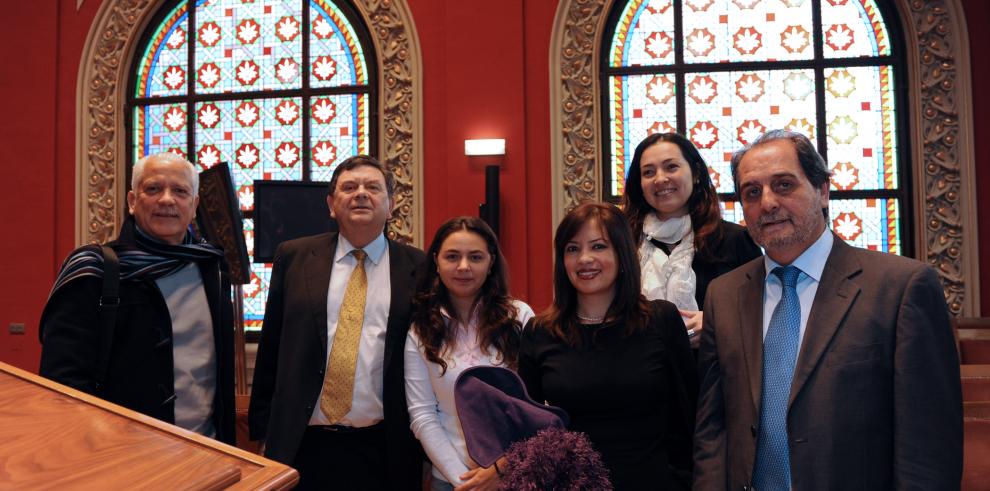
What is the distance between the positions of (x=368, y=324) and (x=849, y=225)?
394cm

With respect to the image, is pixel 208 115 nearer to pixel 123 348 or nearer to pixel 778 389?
pixel 123 348

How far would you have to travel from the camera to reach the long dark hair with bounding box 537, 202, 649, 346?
1926 mm

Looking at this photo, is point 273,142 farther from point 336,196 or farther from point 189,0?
point 336,196

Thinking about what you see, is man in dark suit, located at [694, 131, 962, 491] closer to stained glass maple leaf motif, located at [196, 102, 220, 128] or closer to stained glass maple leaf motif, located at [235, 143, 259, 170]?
stained glass maple leaf motif, located at [235, 143, 259, 170]

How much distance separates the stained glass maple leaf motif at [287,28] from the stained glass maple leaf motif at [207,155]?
1.01 meters

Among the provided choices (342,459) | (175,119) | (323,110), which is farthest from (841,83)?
(175,119)

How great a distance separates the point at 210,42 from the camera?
5.90m

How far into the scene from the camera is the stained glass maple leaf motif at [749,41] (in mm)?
5289

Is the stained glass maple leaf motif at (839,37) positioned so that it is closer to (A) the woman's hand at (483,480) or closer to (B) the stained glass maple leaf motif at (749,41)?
(B) the stained glass maple leaf motif at (749,41)

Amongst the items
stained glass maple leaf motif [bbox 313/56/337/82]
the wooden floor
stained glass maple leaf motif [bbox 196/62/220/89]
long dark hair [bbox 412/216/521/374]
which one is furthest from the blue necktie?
stained glass maple leaf motif [bbox 196/62/220/89]

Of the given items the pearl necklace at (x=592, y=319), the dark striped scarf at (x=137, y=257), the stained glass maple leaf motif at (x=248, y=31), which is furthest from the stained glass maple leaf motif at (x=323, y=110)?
the pearl necklace at (x=592, y=319)

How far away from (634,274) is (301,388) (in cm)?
105

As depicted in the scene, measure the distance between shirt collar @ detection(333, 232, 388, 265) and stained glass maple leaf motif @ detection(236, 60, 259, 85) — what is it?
3787 millimetres

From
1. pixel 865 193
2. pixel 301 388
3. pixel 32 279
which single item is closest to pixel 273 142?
pixel 32 279
